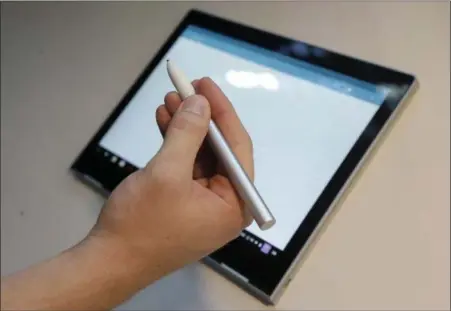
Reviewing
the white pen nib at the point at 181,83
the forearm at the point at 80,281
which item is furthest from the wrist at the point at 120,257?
the white pen nib at the point at 181,83

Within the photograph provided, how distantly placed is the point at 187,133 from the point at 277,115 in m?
0.20

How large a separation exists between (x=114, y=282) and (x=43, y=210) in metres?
0.29

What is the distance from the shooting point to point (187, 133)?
427 millimetres

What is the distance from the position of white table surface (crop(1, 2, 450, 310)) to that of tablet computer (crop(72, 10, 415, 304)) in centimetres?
3

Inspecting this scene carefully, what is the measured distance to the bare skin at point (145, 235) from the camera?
0.40 metres

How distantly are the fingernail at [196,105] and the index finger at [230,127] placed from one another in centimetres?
3

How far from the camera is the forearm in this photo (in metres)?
0.40

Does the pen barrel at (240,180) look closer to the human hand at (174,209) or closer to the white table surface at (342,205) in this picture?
the human hand at (174,209)

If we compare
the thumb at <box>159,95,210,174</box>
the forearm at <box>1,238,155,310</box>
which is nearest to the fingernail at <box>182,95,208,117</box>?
the thumb at <box>159,95,210,174</box>

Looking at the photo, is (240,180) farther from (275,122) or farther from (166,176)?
(275,122)

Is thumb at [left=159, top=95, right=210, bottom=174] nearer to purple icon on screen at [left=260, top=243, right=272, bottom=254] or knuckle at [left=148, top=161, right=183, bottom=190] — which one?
knuckle at [left=148, top=161, right=183, bottom=190]

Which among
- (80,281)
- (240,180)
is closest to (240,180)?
(240,180)

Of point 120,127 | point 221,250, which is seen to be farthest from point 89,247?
point 120,127

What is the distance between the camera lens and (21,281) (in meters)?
0.40
